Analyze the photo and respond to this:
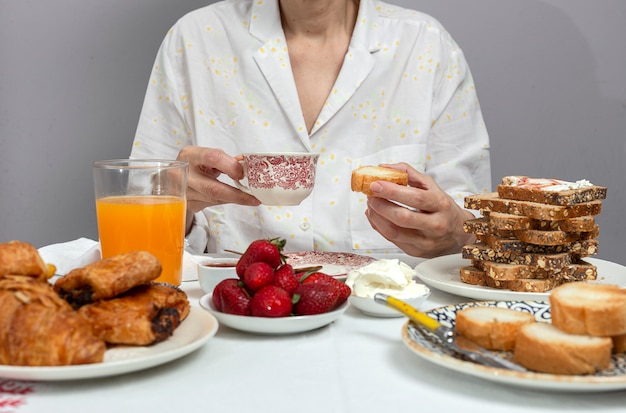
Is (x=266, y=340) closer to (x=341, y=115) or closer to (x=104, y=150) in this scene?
(x=341, y=115)

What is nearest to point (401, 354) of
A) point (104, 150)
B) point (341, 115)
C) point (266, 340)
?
point (266, 340)

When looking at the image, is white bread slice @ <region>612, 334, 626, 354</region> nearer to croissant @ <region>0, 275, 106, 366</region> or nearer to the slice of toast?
the slice of toast

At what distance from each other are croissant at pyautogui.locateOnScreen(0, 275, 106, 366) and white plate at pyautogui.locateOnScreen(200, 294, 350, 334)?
234 millimetres

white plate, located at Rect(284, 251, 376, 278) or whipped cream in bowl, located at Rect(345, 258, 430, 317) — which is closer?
whipped cream in bowl, located at Rect(345, 258, 430, 317)

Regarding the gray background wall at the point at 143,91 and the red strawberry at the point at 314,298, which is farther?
Result: the gray background wall at the point at 143,91


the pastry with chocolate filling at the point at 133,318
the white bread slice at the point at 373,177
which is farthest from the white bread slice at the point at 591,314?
the white bread slice at the point at 373,177

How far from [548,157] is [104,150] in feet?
5.70

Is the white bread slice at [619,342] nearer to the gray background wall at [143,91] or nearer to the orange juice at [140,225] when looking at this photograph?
the orange juice at [140,225]

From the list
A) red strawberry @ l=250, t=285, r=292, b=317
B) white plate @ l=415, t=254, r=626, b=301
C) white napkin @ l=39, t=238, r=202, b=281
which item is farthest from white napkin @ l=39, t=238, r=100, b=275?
white plate @ l=415, t=254, r=626, b=301

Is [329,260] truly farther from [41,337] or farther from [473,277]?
[41,337]

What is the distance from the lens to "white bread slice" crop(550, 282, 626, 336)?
0.89 metres

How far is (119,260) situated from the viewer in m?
0.95

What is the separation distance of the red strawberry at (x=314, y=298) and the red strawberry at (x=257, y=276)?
48 mm

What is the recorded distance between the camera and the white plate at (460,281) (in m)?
1.24
